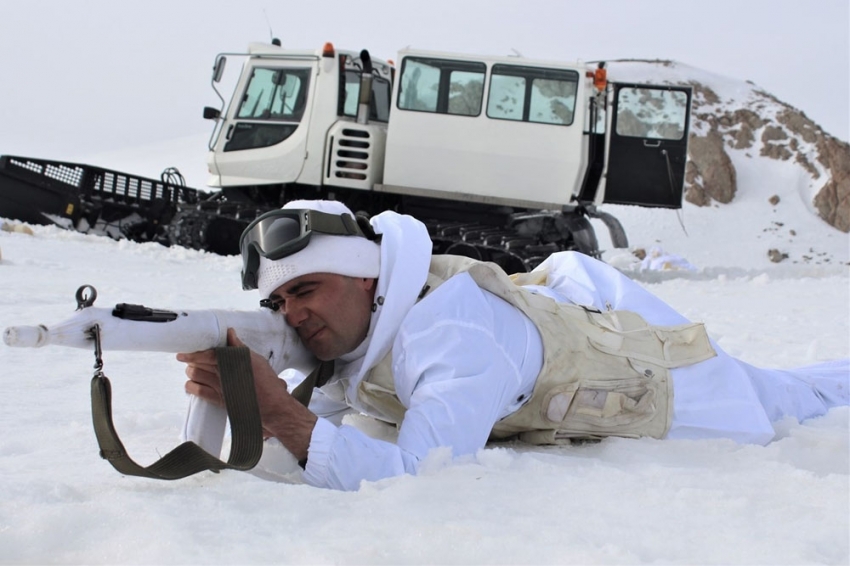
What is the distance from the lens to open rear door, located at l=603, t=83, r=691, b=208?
10.1m

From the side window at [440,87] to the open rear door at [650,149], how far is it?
1.68m

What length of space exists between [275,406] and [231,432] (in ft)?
0.40

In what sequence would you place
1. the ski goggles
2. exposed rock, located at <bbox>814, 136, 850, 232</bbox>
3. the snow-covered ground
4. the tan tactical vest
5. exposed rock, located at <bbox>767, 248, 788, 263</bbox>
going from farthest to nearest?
exposed rock, located at <bbox>814, 136, 850, 232</bbox>
exposed rock, located at <bbox>767, 248, 788, 263</bbox>
the tan tactical vest
the ski goggles
the snow-covered ground

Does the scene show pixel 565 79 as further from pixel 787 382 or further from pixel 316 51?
pixel 787 382

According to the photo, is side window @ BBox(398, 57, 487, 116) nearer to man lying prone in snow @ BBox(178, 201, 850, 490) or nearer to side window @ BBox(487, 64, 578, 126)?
side window @ BBox(487, 64, 578, 126)

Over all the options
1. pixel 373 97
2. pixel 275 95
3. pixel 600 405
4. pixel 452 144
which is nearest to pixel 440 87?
pixel 452 144

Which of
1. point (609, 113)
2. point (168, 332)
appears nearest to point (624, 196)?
point (609, 113)

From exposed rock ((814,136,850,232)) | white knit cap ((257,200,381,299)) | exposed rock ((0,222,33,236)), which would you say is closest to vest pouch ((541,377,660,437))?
white knit cap ((257,200,381,299))

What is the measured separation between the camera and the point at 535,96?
9609 millimetres

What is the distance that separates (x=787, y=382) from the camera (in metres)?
3.14

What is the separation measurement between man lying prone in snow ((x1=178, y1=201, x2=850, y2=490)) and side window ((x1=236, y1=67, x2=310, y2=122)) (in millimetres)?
7601

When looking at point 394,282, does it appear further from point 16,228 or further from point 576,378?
point 16,228

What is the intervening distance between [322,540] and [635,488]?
0.80 meters

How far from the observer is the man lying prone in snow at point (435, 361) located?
203cm
